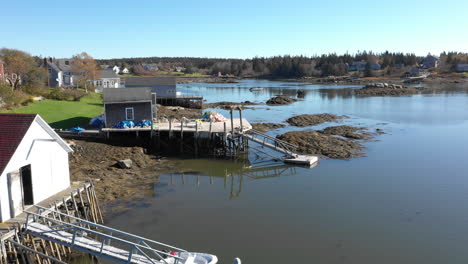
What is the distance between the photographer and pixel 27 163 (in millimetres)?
16125

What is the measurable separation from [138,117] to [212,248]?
2047 cm

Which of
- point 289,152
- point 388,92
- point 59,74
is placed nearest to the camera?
point 289,152

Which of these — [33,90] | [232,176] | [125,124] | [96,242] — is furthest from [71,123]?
[96,242]

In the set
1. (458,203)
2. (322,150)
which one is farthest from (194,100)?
(458,203)

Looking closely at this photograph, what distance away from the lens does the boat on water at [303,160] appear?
30.3 meters

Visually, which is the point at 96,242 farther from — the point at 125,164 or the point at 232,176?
the point at 232,176

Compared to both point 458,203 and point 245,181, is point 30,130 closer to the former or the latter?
point 245,181

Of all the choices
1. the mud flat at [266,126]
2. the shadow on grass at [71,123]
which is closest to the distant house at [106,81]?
the shadow on grass at [71,123]

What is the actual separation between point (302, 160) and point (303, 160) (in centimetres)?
8

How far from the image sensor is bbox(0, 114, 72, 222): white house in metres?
15.1

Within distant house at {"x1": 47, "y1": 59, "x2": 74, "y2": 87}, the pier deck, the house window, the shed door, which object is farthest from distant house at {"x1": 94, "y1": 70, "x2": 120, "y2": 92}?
the shed door

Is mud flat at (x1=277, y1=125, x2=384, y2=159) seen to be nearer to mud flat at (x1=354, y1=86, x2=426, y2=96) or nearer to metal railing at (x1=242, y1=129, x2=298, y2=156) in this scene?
metal railing at (x1=242, y1=129, x2=298, y2=156)

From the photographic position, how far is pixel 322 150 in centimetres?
3431

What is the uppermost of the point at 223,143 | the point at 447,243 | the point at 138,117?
the point at 138,117
